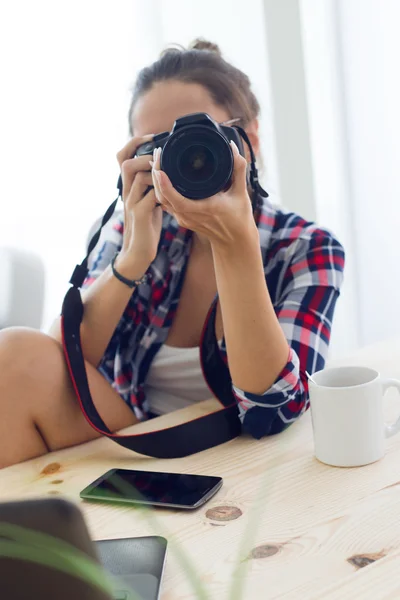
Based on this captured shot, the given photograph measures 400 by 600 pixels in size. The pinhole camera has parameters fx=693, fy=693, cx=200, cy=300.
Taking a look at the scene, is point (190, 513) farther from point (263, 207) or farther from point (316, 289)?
point (263, 207)

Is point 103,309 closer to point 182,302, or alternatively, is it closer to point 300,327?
point 182,302

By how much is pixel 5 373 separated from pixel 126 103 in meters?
1.40

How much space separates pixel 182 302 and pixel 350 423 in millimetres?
515

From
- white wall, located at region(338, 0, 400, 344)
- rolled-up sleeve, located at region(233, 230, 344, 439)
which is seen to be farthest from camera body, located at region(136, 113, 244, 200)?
white wall, located at region(338, 0, 400, 344)

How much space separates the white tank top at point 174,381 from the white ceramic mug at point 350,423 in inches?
17.2

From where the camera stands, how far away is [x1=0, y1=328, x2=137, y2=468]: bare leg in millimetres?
798

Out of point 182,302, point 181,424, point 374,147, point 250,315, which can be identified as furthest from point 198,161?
point 374,147

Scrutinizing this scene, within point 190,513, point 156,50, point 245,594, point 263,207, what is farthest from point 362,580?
point 156,50

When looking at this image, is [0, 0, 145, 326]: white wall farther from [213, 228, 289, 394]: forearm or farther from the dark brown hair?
[213, 228, 289, 394]: forearm

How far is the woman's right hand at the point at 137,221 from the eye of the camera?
0.99 m

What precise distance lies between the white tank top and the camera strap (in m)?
0.15

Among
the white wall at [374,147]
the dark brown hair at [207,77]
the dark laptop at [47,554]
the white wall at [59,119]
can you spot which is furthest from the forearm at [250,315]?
the white wall at [59,119]

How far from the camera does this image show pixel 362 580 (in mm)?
426

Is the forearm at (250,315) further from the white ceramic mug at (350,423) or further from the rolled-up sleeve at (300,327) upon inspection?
the white ceramic mug at (350,423)
